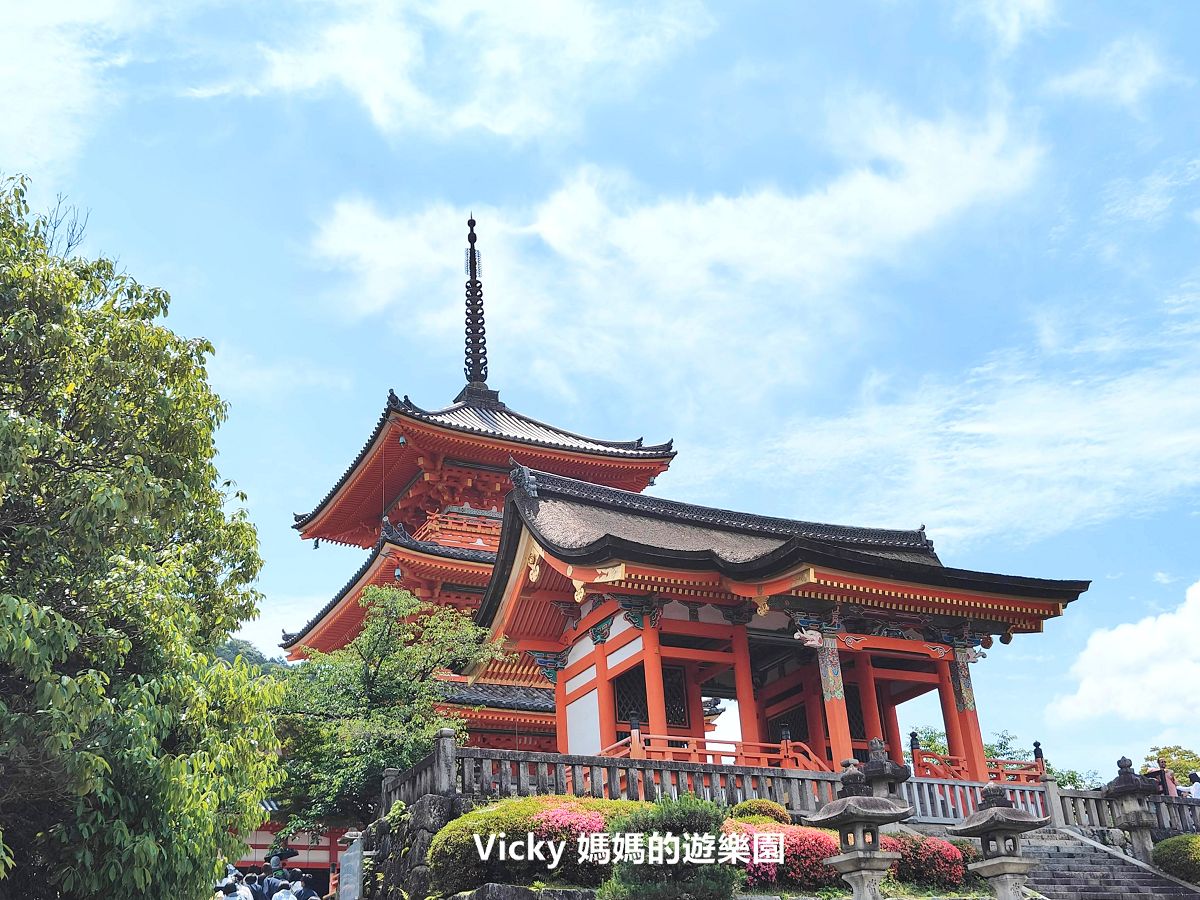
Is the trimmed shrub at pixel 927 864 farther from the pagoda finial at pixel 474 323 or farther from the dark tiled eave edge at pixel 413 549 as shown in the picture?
the pagoda finial at pixel 474 323

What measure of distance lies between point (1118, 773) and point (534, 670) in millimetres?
14223

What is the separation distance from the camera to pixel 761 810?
15.2 meters

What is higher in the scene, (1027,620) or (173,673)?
(1027,620)

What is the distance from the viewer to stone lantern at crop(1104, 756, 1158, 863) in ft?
59.5

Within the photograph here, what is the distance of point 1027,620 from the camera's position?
2184cm

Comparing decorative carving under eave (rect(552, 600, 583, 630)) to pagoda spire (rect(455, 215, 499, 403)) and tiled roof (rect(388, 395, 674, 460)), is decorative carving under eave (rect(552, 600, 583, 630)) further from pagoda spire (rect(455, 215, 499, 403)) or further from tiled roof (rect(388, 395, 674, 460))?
pagoda spire (rect(455, 215, 499, 403))

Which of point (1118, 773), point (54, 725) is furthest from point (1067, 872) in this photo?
point (54, 725)

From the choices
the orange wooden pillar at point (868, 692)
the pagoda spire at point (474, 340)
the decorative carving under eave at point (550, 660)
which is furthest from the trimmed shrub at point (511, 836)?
the pagoda spire at point (474, 340)

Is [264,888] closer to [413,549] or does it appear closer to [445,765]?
[445,765]

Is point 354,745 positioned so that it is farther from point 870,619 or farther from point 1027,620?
point 1027,620

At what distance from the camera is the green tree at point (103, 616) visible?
10.8 m

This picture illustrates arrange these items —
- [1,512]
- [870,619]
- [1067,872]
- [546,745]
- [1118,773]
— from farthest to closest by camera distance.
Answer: [546,745] < [870,619] < [1118,773] < [1067,872] < [1,512]

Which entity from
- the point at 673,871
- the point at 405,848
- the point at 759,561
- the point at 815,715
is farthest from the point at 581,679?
the point at 673,871

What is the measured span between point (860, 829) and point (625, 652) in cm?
811
